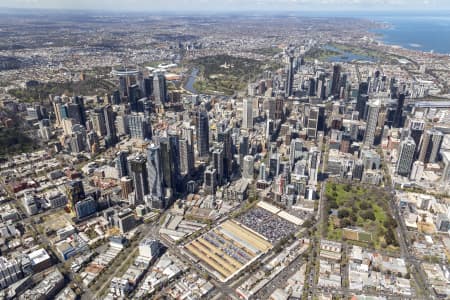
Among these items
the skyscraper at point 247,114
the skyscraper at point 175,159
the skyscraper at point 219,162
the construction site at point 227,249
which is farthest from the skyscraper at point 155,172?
the skyscraper at point 247,114

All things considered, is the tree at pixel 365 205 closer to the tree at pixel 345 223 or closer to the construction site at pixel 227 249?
the tree at pixel 345 223

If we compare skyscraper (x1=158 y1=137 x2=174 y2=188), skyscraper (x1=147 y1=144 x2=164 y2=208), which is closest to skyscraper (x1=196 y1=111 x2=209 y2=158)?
skyscraper (x1=158 y1=137 x2=174 y2=188)

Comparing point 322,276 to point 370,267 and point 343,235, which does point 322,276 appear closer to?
point 370,267

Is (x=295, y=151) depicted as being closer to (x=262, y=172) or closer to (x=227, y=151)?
(x=262, y=172)

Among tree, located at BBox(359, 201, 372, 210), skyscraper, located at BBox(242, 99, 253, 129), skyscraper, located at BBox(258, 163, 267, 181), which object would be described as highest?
skyscraper, located at BBox(242, 99, 253, 129)

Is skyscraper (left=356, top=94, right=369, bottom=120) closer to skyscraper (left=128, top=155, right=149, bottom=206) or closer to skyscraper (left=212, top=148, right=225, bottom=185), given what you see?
skyscraper (left=212, top=148, right=225, bottom=185)

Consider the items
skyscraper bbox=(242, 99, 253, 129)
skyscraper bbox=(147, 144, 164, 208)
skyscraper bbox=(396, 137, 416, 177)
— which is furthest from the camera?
skyscraper bbox=(242, 99, 253, 129)

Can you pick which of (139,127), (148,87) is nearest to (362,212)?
(139,127)
